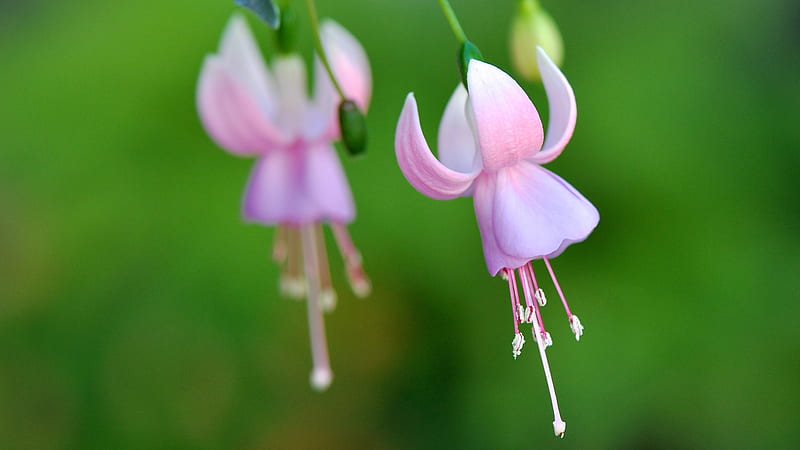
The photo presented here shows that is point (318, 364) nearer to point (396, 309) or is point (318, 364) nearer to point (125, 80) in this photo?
point (396, 309)

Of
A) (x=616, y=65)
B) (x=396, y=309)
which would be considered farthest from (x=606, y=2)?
(x=396, y=309)

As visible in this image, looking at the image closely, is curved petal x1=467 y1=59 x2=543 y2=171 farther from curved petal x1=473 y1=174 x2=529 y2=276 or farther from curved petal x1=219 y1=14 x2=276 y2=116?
curved petal x1=219 y1=14 x2=276 y2=116

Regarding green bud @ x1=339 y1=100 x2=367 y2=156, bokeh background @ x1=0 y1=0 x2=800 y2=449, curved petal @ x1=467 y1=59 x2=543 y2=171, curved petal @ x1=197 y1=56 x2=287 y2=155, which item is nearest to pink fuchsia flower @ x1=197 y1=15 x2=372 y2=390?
curved petal @ x1=197 y1=56 x2=287 y2=155

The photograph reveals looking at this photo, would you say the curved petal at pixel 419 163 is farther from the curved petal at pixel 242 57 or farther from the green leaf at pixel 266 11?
the curved petal at pixel 242 57

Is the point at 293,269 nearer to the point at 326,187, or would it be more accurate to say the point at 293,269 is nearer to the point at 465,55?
the point at 326,187

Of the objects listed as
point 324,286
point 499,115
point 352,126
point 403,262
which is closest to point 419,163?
point 499,115
